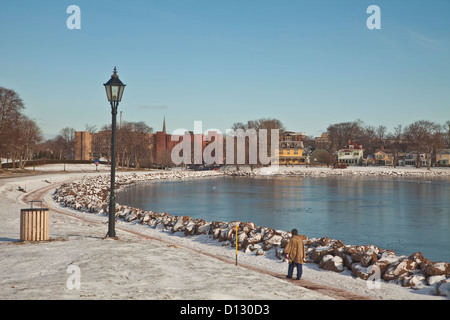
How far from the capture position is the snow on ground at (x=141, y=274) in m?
7.88

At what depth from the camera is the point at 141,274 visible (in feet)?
30.5

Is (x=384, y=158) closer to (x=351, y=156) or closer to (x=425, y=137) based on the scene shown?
(x=351, y=156)

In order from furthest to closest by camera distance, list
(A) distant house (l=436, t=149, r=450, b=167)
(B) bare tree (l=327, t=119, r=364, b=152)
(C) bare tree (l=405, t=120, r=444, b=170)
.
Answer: (B) bare tree (l=327, t=119, r=364, b=152)
(A) distant house (l=436, t=149, r=450, b=167)
(C) bare tree (l=405, t=120, r=444, b=170)

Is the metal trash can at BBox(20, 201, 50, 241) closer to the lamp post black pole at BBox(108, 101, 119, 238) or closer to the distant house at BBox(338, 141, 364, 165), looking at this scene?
the lamp post black pole at BBox(108, 101, 119, 238)

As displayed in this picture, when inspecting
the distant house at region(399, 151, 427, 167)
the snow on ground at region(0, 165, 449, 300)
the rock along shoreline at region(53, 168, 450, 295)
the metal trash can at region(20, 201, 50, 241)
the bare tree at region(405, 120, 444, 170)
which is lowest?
the rock along shoreline at region(53, 168, 450, 295)

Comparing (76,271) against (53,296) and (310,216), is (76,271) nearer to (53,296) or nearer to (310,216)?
(53,296)

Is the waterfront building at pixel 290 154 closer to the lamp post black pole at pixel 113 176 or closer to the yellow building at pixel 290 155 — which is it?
the yellow building at pixel 290 155

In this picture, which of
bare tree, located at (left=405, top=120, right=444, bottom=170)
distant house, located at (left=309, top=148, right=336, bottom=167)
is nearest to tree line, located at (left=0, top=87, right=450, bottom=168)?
bare tree, located at (left=405, top=120, right=444, bottom=170)

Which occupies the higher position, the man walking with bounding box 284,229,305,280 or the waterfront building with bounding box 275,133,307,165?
the waterfront building with bounding box 275,133,307,165

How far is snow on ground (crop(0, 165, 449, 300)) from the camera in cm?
788

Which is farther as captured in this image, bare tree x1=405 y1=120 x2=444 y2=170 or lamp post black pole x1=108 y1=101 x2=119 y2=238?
bare tree x1=405 y1=120 x2=444 y2=170
